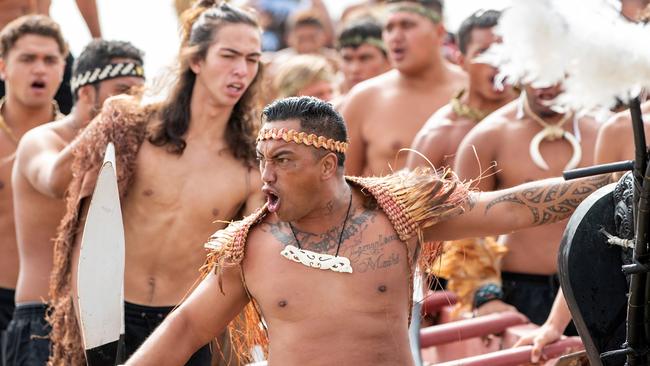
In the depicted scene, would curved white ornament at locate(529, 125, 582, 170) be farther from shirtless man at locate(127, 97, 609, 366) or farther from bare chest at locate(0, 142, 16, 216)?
bare chest at locate(0, 142, 16, 216)

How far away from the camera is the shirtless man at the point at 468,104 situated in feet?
23.5

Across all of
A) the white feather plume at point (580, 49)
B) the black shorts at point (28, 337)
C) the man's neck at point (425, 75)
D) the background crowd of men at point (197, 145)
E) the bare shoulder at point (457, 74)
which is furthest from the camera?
the bare shoulder at point (457, 74)

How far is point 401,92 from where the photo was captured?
7988 mm

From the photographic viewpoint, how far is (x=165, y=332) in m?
4.32

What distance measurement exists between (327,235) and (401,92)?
384 centimetres

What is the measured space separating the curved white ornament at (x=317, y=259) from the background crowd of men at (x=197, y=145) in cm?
61

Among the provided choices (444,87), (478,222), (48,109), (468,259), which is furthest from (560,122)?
(48,109)

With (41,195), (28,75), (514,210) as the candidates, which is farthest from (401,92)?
(514,210)

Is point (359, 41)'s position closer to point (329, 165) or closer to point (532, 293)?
point (532, 293)

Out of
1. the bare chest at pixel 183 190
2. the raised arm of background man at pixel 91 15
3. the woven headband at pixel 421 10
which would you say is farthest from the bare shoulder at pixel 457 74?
the bare chest at pixel 183 190

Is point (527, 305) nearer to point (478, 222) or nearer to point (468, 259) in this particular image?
point (468, 259)

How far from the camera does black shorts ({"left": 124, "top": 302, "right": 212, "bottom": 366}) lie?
18.8ft

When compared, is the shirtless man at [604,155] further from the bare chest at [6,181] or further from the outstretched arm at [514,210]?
the bare chest at [6,181]

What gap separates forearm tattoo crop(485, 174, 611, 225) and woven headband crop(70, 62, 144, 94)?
2785 mm
